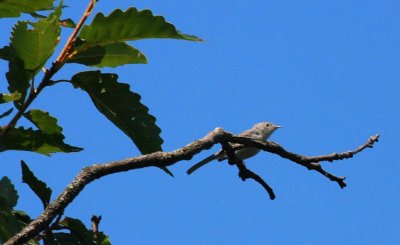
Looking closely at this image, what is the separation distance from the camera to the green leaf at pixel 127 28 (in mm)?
3287

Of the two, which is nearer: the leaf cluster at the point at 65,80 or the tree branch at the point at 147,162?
the tree branch at the point at 147,162

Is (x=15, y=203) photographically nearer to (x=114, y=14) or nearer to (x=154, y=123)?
(x=154, y=123)

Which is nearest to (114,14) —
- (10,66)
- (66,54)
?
(66,54)

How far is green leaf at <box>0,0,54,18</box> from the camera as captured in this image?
347cm

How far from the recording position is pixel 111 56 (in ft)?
11.4

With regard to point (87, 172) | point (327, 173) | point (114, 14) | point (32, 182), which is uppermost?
point (114, 14)

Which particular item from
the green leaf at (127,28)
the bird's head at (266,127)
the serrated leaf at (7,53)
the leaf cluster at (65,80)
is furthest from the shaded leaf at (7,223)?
the bird's head at (266,127)

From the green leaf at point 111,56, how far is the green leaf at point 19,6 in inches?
10.4

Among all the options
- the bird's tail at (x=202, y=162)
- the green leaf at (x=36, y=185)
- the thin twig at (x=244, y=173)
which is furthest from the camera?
the bird's tail at (x=202, y=162)

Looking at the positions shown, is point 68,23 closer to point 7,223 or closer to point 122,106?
point 122,106

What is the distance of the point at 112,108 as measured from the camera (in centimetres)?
351

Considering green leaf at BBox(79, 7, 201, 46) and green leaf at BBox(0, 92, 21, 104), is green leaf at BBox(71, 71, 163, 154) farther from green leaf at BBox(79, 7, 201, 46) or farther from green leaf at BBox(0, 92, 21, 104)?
green leaf at BBox(0, 92, 21, 104)

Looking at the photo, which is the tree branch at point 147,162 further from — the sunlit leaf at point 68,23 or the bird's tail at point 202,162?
the bird's tail at point 202,162

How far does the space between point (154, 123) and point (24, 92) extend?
558 mm
